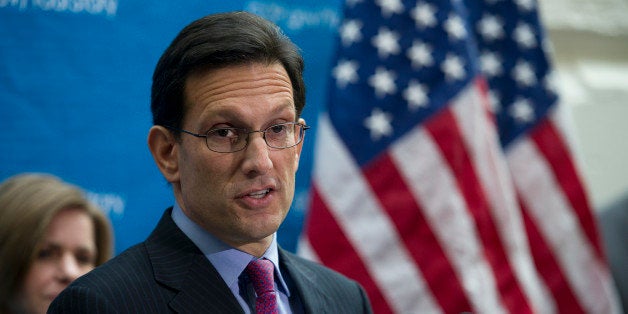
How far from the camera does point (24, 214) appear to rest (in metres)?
2.22

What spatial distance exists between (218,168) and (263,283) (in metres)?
0.23

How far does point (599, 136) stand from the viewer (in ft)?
14.7

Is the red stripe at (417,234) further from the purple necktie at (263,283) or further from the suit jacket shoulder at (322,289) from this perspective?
the purple necktie at (263,283)

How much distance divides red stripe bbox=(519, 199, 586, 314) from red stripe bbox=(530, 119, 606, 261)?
19 centimetres

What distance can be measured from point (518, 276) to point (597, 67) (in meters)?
1.86

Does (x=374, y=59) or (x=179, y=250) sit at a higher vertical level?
(x=374, y=59)

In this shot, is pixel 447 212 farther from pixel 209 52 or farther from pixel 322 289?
pixel 209 52

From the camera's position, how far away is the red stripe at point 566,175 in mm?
3484

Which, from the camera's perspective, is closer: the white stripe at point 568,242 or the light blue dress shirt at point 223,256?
the light blue dress shirt at point 223,256

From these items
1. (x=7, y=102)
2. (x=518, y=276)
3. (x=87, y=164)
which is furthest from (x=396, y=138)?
(x=7, y=102)

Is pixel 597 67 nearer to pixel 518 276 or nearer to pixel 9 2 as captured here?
pixel 518 276

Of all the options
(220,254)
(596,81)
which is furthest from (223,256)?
(596,81)

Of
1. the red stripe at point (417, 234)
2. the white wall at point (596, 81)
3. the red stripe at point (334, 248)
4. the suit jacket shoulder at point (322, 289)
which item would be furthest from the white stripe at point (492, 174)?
the suit jacket shoulder at point (322, 289)

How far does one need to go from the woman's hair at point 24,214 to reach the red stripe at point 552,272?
200 centimetres
